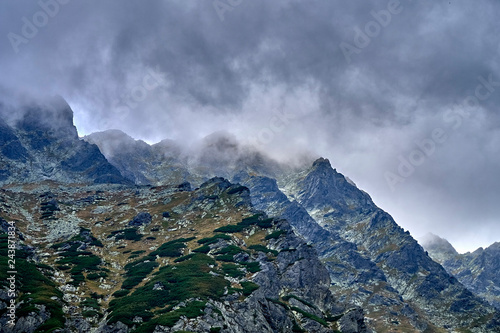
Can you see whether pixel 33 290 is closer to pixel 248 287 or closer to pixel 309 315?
pixel 248 287

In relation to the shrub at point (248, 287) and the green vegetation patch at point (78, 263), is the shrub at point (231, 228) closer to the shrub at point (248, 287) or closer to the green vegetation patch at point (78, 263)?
the green vegetation patch at point (78, 263)

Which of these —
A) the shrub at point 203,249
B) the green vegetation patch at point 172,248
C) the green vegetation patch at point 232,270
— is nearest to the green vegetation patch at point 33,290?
the green vegetation patch at point 172,248

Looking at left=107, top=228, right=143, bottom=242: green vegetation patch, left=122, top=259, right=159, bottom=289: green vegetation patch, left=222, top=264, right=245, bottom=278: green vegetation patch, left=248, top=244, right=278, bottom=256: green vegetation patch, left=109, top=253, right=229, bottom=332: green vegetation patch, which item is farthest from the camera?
left=107, top=228, right=143, bottom=242: green vegetation patch

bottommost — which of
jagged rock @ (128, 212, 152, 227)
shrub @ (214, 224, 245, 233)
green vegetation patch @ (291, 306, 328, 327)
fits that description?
green vegetation patch @ (291, 306, 328, 327)

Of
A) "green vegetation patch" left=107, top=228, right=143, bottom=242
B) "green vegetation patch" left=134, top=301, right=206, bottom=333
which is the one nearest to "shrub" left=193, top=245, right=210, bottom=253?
"green vegetation patch" left=107, top=228, right=143, bottom=242

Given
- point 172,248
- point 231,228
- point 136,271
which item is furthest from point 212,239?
point 136,271

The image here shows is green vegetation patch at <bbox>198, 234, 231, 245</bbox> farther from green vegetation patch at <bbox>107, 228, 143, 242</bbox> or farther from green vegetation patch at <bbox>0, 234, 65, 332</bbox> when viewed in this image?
green vegetation patch at <bbox>0, 234, 65, 332</bbox>

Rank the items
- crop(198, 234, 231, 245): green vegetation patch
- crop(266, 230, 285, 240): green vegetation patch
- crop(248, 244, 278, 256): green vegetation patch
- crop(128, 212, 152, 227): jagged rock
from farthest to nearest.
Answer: crop(128, 212, 152, 227): jagged rock → crop(266, 230, 285, 240): green vegetation patch → crop(198, 234, 231, 245): green vegetation patch → crop(248, 244, 278, 256): green vegetation patch

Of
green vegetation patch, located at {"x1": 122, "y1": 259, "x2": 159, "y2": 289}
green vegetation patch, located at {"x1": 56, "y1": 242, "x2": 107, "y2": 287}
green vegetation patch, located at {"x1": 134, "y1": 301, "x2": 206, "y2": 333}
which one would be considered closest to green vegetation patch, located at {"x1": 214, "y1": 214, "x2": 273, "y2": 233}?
green vegetation patch, located at {"x1": 122, "y1": 259, "x2": 159, "y2": 289}

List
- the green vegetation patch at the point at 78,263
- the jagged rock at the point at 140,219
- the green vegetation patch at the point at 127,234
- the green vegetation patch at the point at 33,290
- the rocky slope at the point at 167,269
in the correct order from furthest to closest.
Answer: the jagged rock at the point at 140,219
the green vegetation patch at the point at 127,234
the green vegetation patch at the point at 78,263
the rocky slope at the point at 167,269
the green vegetation patch at the point at 33,290

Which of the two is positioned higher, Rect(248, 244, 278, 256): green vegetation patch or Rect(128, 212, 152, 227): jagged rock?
Rect(128, 212, 152, 227): jagged rock

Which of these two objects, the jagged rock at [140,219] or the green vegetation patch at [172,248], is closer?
the green vegetation patch at [172,248]

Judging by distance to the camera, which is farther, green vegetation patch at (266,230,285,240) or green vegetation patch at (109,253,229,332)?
green vegetation patch at (266,230,285,240)

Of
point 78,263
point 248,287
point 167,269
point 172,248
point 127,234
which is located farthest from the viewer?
point 127,234
